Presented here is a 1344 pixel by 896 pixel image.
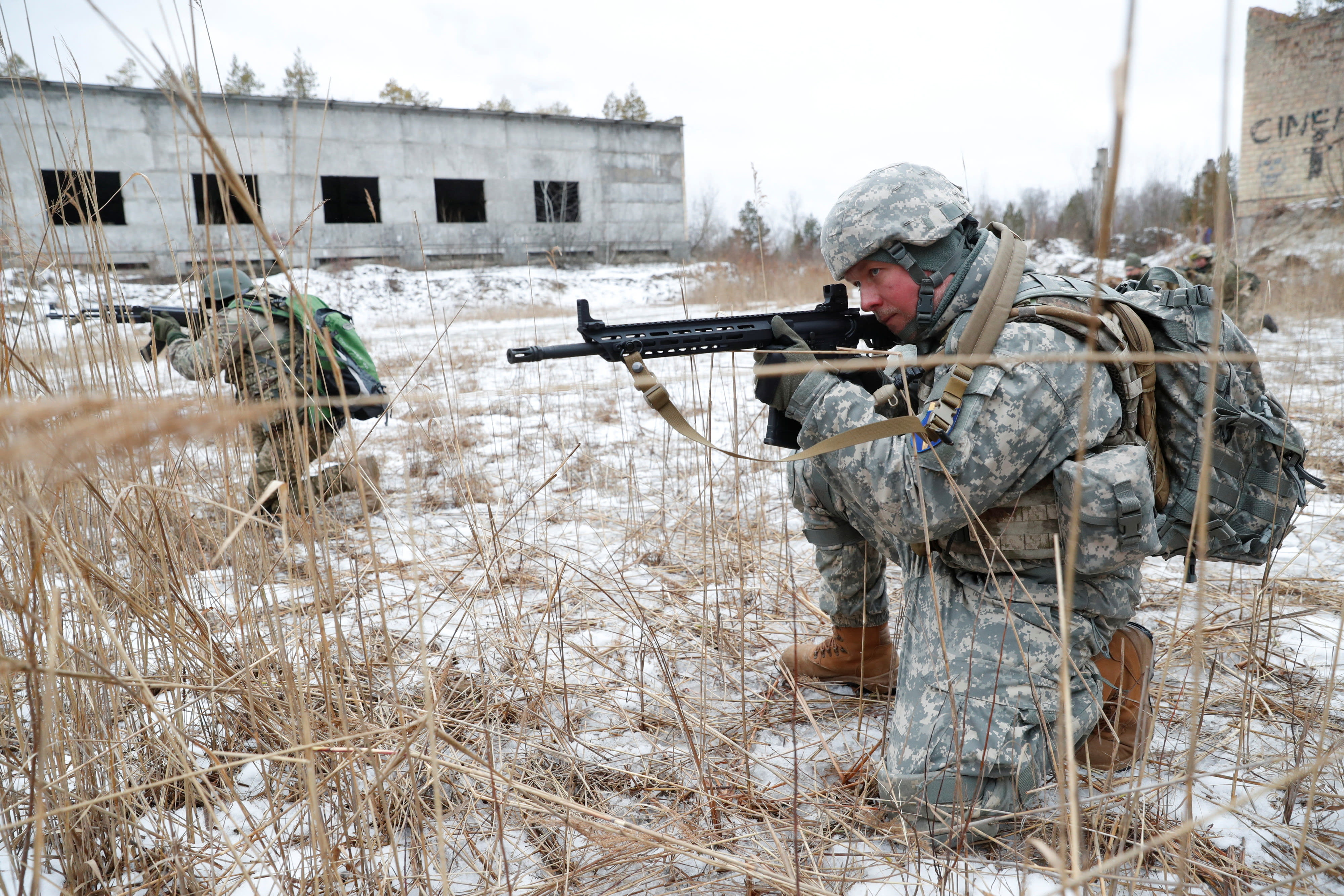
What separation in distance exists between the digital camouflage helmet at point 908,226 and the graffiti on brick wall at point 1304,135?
53.8ft

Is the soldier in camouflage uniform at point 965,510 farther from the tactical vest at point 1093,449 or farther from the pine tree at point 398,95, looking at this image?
the pine tree at point 398,95

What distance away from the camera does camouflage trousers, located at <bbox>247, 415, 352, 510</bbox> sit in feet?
4.18

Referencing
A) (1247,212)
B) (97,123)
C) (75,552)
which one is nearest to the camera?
(75,552)

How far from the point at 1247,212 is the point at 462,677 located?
1955cm

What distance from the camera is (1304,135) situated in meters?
Result: 14.7

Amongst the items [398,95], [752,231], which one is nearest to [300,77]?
[398,95]

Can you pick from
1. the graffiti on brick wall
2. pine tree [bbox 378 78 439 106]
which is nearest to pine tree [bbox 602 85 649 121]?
pine tree [bbox 378 78 439 106]

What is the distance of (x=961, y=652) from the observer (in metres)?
1.83

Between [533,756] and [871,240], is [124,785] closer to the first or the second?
[533,756]

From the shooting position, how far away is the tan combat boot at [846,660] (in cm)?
228

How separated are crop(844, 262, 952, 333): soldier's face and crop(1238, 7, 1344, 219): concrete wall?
17107 mm

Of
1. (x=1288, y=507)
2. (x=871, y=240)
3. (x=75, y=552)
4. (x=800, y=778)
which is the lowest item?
(x=800, y=778)

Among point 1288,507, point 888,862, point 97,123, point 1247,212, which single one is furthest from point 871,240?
point 97,123

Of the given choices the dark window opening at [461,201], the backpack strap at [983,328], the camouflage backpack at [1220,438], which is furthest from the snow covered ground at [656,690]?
the dark window opening at [461,201]
